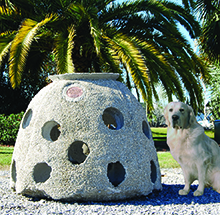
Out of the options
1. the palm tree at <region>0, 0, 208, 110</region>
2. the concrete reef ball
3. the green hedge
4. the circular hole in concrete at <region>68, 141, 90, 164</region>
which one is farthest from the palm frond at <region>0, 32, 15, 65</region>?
the green hedge

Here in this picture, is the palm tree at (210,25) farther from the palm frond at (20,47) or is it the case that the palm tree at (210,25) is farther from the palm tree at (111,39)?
the palm frond at (20,47)

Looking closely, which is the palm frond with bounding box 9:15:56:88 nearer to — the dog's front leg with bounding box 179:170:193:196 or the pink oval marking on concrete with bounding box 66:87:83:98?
the pink oval marking on concrete with bounding box 66:87:83:98

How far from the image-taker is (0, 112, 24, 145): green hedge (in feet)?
49.9

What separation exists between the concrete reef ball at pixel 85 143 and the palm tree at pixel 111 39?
11.6 feet

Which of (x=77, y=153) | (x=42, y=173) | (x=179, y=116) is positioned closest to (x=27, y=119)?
(x=42, y=173)

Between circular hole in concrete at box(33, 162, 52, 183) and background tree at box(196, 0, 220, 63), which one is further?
background tree at box(196, 0, 220, 63)

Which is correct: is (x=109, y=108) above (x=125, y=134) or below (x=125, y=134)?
above

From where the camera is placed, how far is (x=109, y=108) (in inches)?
187

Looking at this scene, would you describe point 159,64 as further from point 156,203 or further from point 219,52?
point 156,203

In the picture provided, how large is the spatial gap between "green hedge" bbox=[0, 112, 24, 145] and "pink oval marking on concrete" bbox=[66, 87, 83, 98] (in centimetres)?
1114

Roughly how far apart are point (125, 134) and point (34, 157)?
1.38 metres

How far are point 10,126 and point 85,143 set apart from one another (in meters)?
12.0

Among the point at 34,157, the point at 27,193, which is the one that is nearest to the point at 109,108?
the point at 34,157

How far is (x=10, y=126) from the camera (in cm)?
1539
